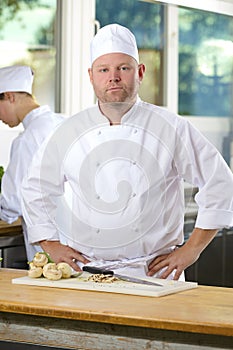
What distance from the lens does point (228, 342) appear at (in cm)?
180

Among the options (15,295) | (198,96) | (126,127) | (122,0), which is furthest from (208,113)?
(15,295)

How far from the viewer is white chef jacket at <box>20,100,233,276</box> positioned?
8.52 feet

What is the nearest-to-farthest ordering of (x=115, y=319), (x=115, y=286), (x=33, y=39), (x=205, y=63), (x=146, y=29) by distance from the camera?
1. (x=115, y=319)
2. (x=115, y=286)
3. (x=33, y=39)
4. (x=146, y=29)
5. (x=205, y=63)

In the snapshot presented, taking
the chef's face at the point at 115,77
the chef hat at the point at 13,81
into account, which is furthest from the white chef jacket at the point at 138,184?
the chef hat at the point at 13,81

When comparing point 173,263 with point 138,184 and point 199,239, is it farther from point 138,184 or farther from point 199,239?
point 138,184

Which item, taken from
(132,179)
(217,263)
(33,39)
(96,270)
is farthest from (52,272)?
(217,263)

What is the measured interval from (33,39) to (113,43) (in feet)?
6.78

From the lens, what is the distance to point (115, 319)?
6.15 ft

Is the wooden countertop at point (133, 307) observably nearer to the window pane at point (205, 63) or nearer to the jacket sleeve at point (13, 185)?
the jacket sleeve at point (13, 185)

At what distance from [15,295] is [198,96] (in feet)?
11.8

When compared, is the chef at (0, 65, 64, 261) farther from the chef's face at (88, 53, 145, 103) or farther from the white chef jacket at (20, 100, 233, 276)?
the chef's face at (88, 53, 145, 103)

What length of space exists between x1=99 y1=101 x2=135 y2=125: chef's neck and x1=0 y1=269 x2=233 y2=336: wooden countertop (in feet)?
2.21

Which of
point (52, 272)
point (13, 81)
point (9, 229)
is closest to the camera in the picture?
point (52, 272)

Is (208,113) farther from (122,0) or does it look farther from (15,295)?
(15,295)
